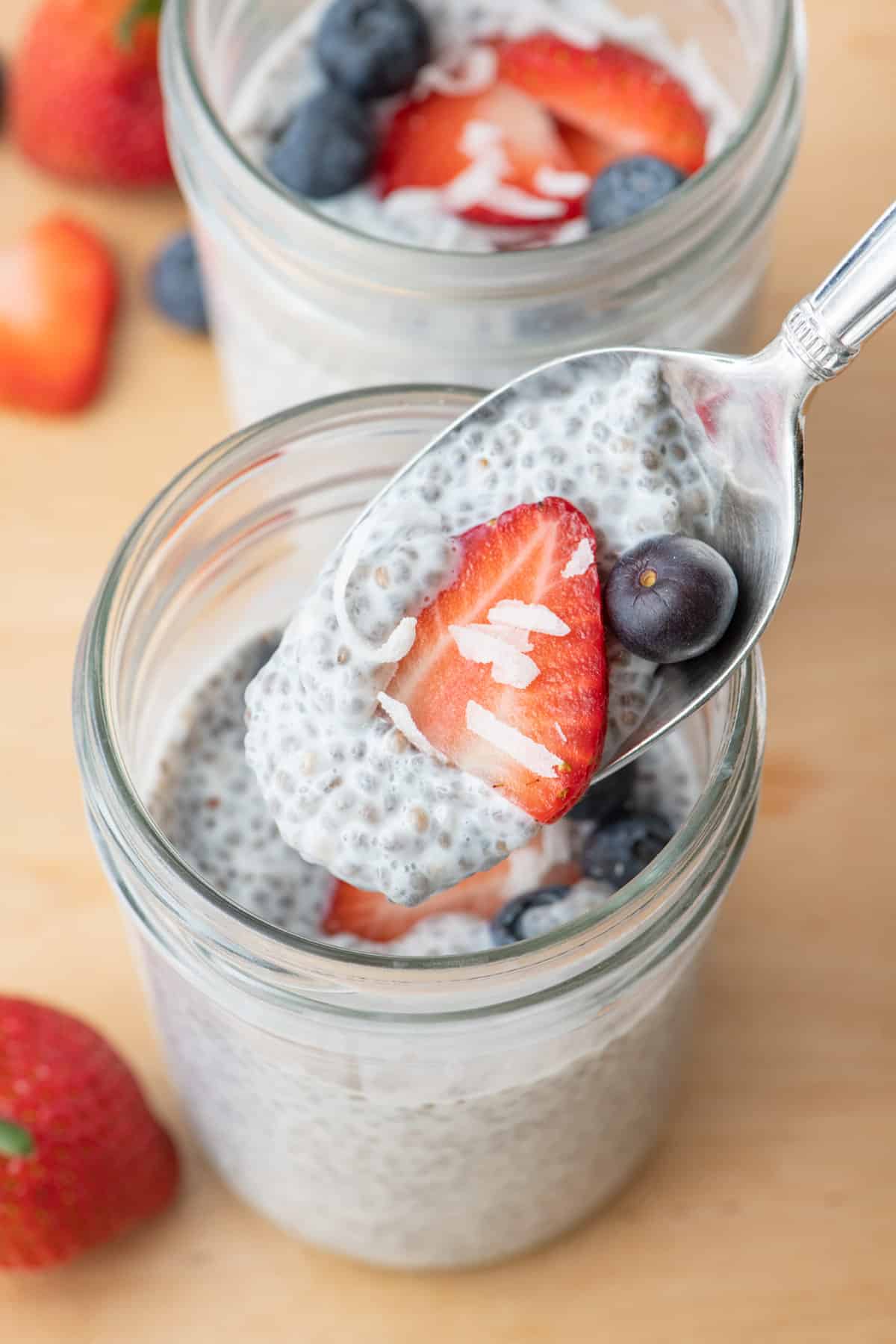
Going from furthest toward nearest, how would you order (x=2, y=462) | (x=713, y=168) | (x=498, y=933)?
1. (x=2, y=462)
2. (x=713, y=168)
3. (x=498, y=933)

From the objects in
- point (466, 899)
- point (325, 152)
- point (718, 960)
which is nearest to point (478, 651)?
point (466, 899)

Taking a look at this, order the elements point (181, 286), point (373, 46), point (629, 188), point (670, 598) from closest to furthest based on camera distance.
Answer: point (670, 598)
point (629, 188)
point (373, 46)
point (181, 286)

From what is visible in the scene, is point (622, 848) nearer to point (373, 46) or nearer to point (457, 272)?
point (457, 272)

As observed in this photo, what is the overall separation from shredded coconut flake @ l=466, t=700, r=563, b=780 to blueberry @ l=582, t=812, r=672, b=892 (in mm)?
175

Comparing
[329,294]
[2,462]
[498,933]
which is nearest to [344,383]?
[329,294]

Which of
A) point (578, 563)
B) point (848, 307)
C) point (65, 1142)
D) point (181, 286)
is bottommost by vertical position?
point (65, 1142)

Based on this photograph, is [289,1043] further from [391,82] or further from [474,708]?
[391,82]

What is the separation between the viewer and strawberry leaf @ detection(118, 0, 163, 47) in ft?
5.29

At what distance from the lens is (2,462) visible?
157cm

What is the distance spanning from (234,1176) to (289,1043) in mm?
268

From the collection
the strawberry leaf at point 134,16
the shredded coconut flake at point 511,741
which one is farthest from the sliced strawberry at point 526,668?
the strawberry leaf at point 134,16

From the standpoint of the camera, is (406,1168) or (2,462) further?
(2,462)

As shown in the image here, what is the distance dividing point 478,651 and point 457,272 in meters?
0.35

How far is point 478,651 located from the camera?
0.96m
